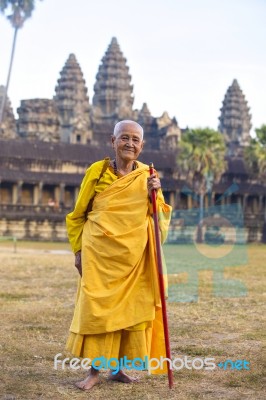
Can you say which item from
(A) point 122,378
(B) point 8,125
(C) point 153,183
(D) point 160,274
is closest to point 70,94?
(B) point 8,125

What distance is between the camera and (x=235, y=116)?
88250 mm

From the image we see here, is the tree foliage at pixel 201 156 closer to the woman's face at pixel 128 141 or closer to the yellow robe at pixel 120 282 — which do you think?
the woman's face at pixel 128 141

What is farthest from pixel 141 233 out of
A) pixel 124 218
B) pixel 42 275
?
pixel 42 275

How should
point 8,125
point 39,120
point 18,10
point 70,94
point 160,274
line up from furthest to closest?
point 70,94, point 8,125, point 39,120, point 18,10, point 160,274

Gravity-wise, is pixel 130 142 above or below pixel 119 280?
above

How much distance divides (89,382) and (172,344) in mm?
2014

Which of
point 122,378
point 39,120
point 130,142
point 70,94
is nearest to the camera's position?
point 122,378

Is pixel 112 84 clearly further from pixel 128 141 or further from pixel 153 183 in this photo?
pixel 153 183

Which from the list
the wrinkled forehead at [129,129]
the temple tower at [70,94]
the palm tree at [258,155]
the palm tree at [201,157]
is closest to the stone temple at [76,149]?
the temple tower at [70,94]

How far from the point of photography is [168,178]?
56.4 m

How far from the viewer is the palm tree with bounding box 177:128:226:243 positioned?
154 feet

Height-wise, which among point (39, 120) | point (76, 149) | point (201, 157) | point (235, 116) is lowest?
point (201, 157)

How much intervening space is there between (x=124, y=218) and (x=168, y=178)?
50.7 m

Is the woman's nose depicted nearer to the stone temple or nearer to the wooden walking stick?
the wooden walking stick
